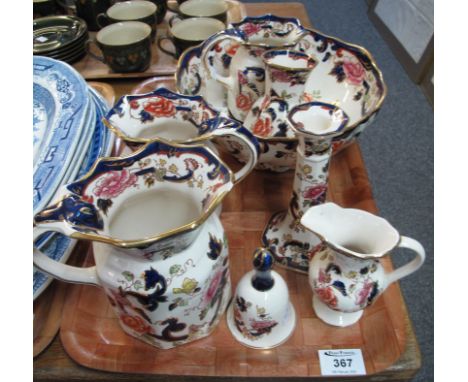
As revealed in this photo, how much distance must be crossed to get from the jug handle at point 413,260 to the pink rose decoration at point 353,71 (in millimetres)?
366

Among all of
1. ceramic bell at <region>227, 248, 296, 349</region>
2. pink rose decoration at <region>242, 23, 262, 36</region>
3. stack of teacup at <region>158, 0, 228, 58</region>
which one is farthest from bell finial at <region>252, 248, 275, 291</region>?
stack of teacup at <region>158, 0, 228, 58</region>

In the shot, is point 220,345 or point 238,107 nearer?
point 220,345

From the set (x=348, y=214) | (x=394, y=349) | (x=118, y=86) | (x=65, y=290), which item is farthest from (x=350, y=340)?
(x=118, y=86)

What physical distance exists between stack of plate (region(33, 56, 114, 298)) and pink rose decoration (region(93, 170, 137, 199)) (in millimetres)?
115

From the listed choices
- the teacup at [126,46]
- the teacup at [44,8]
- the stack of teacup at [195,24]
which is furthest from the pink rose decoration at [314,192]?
the teacup at [44,8]

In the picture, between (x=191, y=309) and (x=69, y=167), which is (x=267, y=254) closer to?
(x=191, y=309)

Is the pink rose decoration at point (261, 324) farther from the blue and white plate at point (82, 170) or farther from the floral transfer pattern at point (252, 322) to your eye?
the blue and white plate at point (82, 170)

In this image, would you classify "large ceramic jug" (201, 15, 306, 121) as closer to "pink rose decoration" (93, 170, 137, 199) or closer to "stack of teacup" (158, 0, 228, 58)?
"stack of teacup" (158, 0, 228, 58)

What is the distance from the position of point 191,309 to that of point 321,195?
0.76 ft

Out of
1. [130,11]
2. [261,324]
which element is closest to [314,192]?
[261,324]

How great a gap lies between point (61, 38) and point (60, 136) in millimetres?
503

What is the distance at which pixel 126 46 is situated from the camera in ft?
2.85

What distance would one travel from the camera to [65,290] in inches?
22.7

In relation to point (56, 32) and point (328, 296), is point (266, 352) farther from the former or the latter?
point (56, 32)
